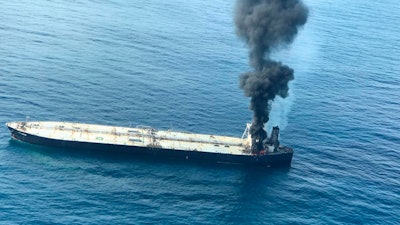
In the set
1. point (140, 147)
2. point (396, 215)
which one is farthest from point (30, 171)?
point (396, 215)

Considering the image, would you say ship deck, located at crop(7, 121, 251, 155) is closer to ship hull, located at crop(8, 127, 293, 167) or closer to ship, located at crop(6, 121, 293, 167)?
ship, located at crop(6, 121, 293, 167)

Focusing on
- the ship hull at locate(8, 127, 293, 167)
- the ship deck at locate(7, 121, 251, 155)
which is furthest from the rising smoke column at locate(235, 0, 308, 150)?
the ship deck at locate(7, 121, 251, 155)

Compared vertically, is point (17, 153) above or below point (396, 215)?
above

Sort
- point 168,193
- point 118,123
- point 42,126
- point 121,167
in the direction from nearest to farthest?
point 168,193 < point 121,167 < point 42,126 < point 118,123

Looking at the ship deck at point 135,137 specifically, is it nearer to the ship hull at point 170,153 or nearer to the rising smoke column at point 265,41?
the ship hull at point 170,153

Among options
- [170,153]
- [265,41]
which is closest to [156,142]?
[170,153]

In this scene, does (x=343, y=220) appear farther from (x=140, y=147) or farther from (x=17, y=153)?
(x=17, y=153)

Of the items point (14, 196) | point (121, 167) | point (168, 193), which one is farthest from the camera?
point (121, 167)

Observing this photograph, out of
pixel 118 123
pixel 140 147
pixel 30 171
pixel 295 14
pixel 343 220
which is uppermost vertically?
pixel 295 14
